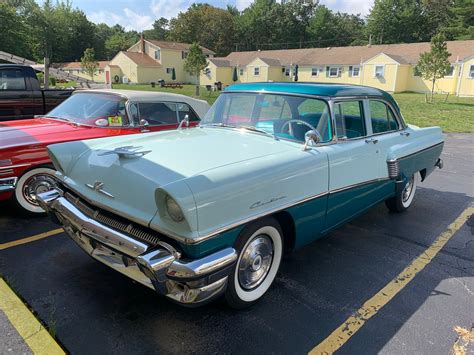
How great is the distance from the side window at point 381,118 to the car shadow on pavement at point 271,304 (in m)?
1.38

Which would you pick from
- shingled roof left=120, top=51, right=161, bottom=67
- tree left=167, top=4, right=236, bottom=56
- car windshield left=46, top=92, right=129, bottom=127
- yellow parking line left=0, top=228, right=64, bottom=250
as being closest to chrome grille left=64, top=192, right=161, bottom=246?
yellow parking line left=0, top=228, right=64, bottom=250

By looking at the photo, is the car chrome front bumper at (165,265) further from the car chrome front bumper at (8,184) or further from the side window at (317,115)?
the car chrome front bumper at (8,184)

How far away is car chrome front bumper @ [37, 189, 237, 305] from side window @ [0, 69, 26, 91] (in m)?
5.78

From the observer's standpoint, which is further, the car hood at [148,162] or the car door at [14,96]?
the car door at [14,96]

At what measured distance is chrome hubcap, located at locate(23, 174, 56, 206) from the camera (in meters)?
4.58

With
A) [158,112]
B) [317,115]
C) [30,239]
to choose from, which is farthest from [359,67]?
[30,239]

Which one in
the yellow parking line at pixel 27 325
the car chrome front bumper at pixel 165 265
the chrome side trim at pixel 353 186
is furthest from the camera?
the chrome side trim at pixel 353 186

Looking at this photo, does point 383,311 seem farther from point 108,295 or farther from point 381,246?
point 108,295

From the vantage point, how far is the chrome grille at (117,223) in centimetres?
258

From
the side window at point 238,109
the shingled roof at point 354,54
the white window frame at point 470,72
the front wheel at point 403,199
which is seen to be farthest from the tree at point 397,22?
the side window at point 238,109

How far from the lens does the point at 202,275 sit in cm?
233

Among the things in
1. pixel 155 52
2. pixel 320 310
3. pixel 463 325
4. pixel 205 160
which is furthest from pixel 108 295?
pixel 155 52

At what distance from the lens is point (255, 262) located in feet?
9.82

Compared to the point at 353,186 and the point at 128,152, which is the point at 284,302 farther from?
the point at 128,152
